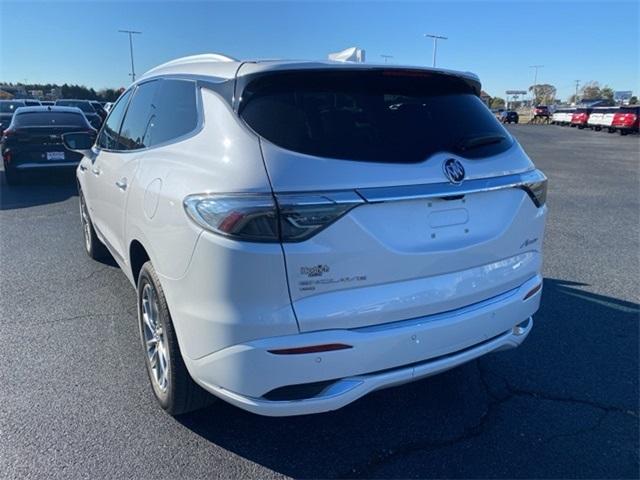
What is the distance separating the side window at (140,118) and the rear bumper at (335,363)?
169 centimetres

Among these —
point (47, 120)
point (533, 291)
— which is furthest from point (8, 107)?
point (533, 291)

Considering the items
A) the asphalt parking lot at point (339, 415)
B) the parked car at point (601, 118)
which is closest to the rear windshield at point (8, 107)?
the asphalt parking lot at point (339, 415)

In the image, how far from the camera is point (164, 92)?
3.29 meters

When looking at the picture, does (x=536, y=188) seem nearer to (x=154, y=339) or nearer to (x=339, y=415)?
(x=339, y=415)

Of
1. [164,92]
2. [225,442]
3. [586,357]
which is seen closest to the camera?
[225,442]

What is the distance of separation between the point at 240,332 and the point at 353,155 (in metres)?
0.89

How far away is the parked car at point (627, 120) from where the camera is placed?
34156mm

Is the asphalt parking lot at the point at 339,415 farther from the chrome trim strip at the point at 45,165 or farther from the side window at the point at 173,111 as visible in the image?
the chrome trim strip at the point at 45,165

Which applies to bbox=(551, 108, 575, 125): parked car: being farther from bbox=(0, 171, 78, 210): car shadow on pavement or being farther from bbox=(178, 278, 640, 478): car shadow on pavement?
bbox=(178, 278, 640, 478): car shadow on pavement

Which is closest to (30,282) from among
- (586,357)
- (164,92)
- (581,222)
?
(164,92)

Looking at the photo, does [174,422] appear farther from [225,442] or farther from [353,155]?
[353,155]

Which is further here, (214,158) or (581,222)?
(581,222)

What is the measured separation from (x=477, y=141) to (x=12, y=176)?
1094 centimetres

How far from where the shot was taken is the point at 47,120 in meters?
10.9
